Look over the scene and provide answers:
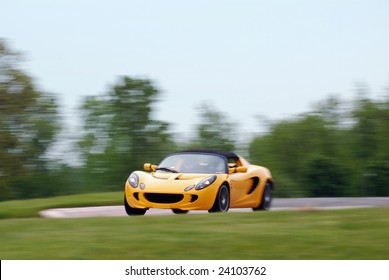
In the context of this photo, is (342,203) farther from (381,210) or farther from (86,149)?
(86,149)

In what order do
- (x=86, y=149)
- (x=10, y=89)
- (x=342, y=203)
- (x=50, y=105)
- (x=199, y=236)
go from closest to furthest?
(x=199, y=236) → (x=342, y=203) → (x=10, y=89) → (x=50, y=105) → (x=86, y=149)

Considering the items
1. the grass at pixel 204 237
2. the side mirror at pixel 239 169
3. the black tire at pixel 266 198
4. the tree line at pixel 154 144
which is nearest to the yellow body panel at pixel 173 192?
the side mirror at pixel 239 169

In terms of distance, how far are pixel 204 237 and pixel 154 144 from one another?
33.7 metres

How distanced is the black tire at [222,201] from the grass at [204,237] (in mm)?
1873

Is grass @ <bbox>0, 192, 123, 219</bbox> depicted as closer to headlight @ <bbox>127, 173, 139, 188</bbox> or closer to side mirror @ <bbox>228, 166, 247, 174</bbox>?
headlight @ <bbox>127, 173, 139, 188</bbox>

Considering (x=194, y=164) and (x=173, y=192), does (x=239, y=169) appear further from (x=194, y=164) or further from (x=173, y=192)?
(x=173, y=192)

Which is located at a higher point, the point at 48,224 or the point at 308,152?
the point at 48,224

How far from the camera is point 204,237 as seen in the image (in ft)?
32.0

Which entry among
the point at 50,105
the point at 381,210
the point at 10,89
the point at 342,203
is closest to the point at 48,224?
the point at 381,210

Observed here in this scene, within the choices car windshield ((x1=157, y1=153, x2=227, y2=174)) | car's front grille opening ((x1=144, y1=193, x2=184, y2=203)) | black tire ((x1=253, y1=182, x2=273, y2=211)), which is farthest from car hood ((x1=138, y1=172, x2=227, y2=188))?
black tire ((x1=253, y1=182, x2=273, y2=211))

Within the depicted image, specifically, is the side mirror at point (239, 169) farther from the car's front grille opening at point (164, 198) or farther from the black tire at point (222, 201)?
the car's front grille opening at point (164, 198)

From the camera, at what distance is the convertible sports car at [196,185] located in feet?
45.2

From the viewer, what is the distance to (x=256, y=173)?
51.2 feet

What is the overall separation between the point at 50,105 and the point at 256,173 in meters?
27.7
